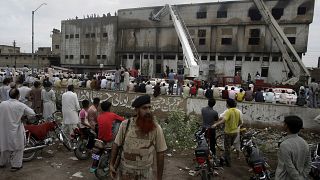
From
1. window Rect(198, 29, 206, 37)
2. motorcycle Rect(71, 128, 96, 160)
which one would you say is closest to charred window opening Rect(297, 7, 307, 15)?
window Rect(198, 29, 206, 37)

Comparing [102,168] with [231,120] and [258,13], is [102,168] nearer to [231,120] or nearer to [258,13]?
[231,120]

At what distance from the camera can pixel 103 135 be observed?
5523mm

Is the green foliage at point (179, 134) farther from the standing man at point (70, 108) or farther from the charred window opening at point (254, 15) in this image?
the charred window opening at point (254, 15)

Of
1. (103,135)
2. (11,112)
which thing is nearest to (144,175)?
(103,135)

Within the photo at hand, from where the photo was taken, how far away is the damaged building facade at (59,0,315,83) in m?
29.9

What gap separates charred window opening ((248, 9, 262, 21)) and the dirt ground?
2590cm

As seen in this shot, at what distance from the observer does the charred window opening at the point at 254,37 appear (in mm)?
30953

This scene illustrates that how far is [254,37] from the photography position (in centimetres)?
3116

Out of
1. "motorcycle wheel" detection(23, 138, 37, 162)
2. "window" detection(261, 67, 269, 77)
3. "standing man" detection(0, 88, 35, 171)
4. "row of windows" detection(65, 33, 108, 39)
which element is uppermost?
"row of windows" detection(65, 33, 108, 39)

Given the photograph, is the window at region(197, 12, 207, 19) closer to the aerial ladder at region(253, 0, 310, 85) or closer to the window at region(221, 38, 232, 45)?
the window at region(221, 38, 232, 45)

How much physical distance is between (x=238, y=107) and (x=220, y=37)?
20.4m

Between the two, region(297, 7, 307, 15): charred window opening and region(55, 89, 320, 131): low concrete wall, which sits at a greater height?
region(297, 7, 307, 15): charred window opening

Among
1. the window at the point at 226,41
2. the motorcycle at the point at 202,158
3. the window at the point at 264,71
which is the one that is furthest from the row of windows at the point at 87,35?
the motorcycle at the point at 202,158

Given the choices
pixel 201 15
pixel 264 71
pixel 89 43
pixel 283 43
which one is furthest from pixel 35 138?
pixel 89 43
